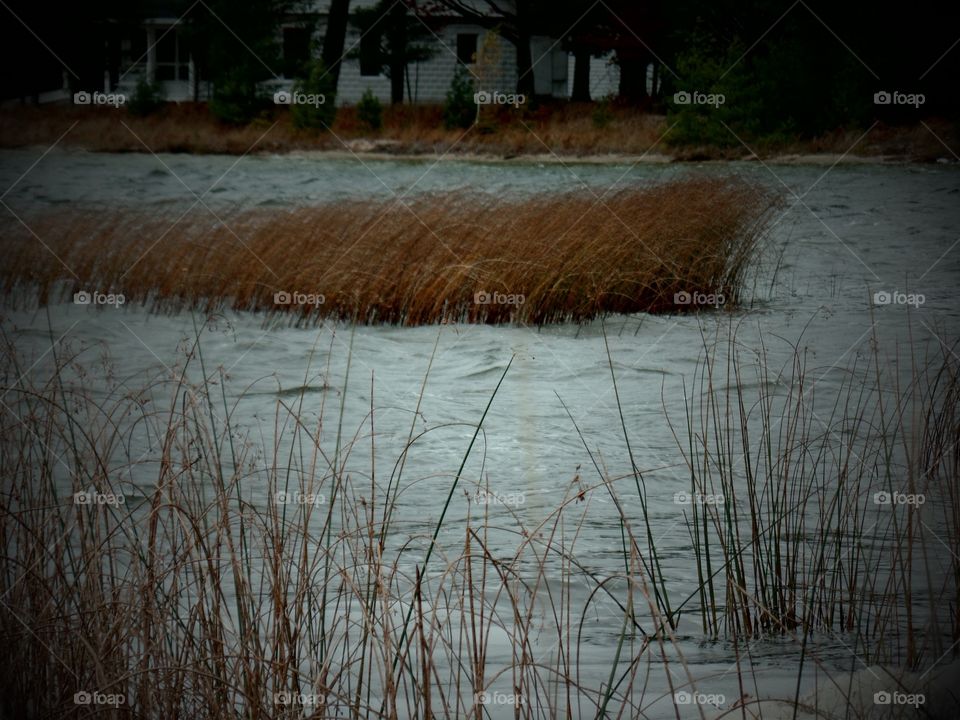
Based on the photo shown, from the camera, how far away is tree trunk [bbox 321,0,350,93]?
237 inches

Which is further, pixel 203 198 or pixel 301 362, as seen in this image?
pixel 203 198

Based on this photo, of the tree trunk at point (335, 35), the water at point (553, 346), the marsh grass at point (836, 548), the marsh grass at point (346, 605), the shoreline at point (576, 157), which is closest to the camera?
the marsh grass at point (346, 605)

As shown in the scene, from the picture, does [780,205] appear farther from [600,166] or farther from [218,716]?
[218,716]

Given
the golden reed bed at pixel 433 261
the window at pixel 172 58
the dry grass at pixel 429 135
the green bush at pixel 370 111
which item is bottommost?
the golden reed bed at pixel 433 261

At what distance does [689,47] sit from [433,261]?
6.62ft

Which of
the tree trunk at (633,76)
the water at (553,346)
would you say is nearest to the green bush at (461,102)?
the water at (553,346)

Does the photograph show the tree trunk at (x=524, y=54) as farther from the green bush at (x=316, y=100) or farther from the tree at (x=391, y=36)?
the green bush at (x=316, y=100)

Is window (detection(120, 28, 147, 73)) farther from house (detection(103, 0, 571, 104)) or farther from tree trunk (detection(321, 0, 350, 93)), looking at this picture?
tree trunk (detection(321, 0, 350, 93))

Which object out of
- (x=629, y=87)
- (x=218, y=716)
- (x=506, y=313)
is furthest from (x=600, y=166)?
(x=218, y=716)

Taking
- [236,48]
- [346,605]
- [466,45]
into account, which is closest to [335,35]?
[236,48]

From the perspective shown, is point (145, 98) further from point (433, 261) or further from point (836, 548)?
point (836, 548)

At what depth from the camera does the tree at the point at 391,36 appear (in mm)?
6020

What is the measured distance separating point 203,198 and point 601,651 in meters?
5.58

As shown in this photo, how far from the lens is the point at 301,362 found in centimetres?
393
